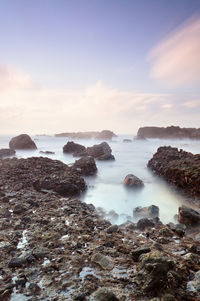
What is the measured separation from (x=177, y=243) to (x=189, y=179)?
5.88m

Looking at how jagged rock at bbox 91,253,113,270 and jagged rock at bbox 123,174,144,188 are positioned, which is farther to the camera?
jagged rock at bbox 123,174,144,188

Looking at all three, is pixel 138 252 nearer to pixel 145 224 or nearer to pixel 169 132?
pixel 145 224

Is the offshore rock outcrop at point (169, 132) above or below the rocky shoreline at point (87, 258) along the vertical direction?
above

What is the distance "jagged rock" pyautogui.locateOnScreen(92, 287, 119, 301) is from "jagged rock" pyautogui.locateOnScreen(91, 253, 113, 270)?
602mm

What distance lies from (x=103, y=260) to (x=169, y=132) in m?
88.2

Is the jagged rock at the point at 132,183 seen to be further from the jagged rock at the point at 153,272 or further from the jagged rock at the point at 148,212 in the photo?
the jagged rock at the point at 153,272

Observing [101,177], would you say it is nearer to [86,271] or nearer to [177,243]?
[177,243]

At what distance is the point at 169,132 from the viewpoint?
278 feet

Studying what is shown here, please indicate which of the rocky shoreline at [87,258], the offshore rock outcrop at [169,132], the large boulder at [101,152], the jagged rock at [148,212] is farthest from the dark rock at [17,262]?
the offshore rock outcrop at [169,132]

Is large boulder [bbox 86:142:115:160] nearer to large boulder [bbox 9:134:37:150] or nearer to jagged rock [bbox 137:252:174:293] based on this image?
large boulder [bbox 9:134:37:150]

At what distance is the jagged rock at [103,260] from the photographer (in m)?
3.07

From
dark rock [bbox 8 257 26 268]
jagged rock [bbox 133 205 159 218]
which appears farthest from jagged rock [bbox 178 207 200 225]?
dark rock [bbox 8 257 26 268]

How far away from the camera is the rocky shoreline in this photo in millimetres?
2504

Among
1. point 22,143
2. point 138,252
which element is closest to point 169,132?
point 22,143
